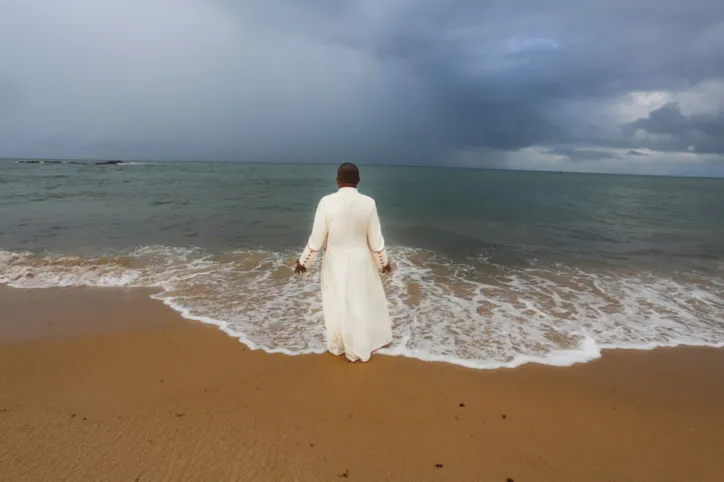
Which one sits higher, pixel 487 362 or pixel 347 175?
pixel 347 175

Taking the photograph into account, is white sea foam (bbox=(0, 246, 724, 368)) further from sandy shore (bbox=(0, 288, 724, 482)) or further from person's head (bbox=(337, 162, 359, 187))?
person's head (bbox=(337, 162, 359, 187))

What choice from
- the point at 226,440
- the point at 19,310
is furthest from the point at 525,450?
the point at 19,310

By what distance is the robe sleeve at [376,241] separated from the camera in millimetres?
4027

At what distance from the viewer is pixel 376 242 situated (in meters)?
4.07

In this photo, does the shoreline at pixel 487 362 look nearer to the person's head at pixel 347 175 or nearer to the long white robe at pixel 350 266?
the long white robe at pixel 350 266

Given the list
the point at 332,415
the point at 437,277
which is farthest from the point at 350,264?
the point at 437,277

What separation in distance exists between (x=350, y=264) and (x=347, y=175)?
98cm

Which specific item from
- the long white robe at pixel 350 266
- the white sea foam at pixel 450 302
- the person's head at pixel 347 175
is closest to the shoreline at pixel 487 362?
the white sea foam at pixel 450 302

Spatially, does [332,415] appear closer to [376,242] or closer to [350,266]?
[350,266]

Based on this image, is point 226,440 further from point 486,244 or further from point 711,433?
point 486,244

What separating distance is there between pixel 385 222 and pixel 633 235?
10061 millimetres

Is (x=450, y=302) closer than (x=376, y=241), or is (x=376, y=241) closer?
(x=376, y=241)

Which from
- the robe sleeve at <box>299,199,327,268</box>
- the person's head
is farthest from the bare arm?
the robe sleeve at <box>299,199,327,268</box>

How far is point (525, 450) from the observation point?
2.96 metres
